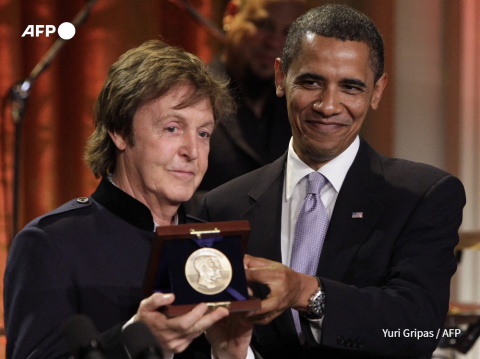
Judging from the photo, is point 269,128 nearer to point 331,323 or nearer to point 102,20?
point 102,20

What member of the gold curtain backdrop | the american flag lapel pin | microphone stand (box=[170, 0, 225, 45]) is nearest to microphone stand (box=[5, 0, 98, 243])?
the gold curtain backdrop

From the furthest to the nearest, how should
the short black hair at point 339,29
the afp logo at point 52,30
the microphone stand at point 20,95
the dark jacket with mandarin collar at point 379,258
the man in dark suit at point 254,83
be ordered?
the afp logo at point 52,30, the microphone stand at point 20,95, the man in dark suit at point 254,83, the short black hair at point 339,29, the dark jacket with mandarin collar at point 379,258

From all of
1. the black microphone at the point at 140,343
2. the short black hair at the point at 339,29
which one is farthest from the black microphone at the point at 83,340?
the short black hair at the point at 339,29

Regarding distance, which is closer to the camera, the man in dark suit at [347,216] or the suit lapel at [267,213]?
the man in dark suit at [347,216]

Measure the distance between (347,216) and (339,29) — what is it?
0.49 meters

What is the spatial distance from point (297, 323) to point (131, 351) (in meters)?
0.89

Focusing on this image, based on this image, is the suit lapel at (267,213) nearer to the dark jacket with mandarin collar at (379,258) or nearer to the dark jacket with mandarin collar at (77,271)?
the dark jacket with mandarin collar at (379,258)

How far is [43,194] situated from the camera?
11.3 ft

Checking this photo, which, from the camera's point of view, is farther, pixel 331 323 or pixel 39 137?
pixel 39 137

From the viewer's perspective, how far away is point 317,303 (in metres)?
1.68

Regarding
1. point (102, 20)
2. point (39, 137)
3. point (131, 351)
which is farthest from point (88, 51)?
point (131, 351)

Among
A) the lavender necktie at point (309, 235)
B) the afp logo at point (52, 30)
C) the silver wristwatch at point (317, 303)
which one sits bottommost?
the silver wristwatch at point (317, 303)

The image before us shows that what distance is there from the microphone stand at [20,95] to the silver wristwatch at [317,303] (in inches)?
75.8

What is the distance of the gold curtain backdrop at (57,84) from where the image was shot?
3.35 m
